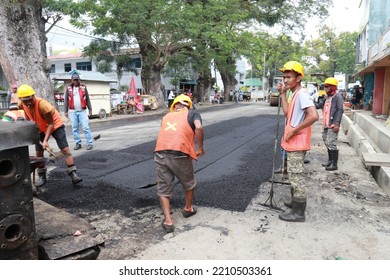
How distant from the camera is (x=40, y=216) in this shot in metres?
2.94

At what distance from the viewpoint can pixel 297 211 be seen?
3.92m

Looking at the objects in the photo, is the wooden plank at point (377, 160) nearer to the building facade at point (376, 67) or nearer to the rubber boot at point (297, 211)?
the rubber boot at point (297, 211)

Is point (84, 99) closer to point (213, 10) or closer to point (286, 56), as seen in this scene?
point (213, 10)

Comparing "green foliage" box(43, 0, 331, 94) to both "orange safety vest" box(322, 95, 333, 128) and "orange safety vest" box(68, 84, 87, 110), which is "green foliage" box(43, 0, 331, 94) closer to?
"orange safety vest" box(68, 84, 87, 110)

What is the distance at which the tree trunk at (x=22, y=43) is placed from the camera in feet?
26.9

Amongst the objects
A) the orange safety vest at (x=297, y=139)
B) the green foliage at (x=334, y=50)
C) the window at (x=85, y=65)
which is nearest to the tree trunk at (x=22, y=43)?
the orange safety vest at (x=297, y=139)

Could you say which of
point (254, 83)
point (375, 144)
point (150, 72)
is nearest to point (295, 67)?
point (375, 144)

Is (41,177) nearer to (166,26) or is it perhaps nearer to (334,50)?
(166,26)

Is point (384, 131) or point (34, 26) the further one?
point (34, 26)

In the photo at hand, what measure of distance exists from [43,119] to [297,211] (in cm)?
376

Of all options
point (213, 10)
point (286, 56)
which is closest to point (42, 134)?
point (213, 10)

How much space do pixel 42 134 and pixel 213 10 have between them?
63.7ft

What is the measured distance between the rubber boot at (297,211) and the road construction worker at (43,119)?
318cm
